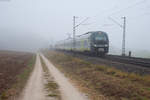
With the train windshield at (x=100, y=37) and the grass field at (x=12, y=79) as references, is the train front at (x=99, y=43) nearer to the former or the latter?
the train windshield at (x=100, y=37)

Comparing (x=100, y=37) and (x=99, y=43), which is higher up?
(x=100, y=37)

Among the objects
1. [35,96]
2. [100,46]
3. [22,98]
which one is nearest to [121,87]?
[35,96]

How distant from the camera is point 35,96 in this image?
9.29 metres

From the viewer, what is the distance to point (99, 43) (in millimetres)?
26422

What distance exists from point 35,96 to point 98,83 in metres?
4.71

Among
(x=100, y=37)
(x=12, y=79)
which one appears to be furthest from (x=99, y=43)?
(x=12, y=79)

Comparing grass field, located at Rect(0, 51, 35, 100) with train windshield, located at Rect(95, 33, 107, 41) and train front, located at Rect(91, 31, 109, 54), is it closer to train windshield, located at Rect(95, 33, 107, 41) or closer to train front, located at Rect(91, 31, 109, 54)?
train front, located at Rect(91, 31, 109, 54)

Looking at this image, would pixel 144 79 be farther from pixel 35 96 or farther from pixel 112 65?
pixel 35 96

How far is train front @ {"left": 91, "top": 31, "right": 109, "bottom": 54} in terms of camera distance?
26.1m

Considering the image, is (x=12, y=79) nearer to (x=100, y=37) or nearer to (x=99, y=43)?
(x=99, y=43)

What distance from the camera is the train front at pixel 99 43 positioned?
26078 millimetres

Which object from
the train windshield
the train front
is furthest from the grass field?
the train windshield

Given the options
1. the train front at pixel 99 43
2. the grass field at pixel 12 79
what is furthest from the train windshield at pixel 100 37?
the grass field at pixel 12 79

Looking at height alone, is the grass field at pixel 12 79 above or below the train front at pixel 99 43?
below
